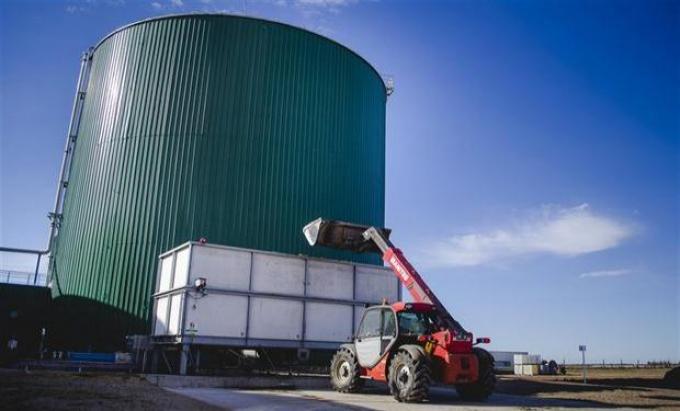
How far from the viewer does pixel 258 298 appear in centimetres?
1443

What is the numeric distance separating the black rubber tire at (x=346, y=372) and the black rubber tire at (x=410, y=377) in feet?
5.26

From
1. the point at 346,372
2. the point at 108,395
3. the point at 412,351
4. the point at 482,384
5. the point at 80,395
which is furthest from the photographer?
the point at 346,372

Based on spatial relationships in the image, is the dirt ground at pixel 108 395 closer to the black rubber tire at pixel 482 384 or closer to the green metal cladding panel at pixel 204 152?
the black rubber tire at pixel 482 384

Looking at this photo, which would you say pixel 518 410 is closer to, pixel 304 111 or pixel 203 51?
pixel 304 111

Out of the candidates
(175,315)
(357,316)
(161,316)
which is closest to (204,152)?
(161,316)

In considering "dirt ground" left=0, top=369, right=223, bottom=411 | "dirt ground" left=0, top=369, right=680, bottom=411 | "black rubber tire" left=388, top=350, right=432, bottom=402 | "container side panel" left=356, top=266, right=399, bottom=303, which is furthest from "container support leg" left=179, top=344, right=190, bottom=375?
"black rubber tire" left=388, top=350, right=432, bottom=402

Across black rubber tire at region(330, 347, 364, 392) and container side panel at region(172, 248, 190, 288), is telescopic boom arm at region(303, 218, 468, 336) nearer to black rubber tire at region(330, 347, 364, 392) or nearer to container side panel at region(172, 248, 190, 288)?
black rubber tire at region(330, 347, 364, 392)

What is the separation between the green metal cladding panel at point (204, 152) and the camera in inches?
792

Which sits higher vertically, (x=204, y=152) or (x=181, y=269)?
(x=204, y=152)

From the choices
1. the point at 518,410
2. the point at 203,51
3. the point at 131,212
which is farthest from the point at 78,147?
the point at 518,410

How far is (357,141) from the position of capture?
24.1 meters

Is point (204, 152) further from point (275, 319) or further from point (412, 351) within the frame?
point (412, 351)

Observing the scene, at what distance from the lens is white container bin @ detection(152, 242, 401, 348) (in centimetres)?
1369

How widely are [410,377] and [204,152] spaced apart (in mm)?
13936
